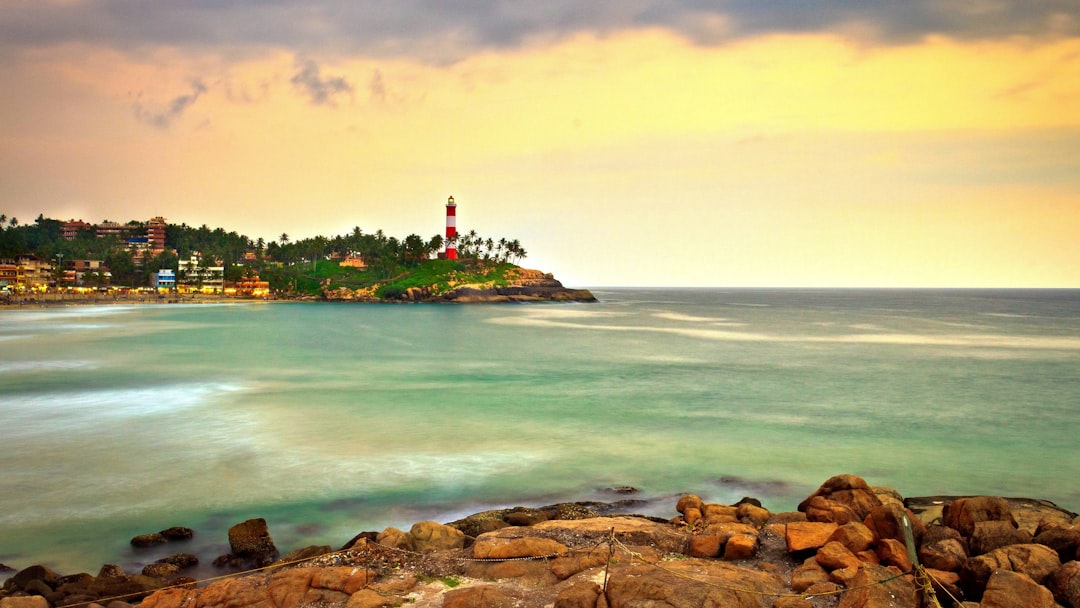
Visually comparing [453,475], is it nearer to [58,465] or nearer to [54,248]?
[58,465]

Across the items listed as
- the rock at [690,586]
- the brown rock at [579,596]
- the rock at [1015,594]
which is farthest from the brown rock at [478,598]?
the rock at [1015,594]

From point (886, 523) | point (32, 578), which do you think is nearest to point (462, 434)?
point (32, 578)

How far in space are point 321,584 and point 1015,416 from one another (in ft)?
96.7

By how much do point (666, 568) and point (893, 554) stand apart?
3.08m

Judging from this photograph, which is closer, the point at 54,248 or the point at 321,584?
the point at 321,584

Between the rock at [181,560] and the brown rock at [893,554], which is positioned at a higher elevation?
the brown rock at [893,554]

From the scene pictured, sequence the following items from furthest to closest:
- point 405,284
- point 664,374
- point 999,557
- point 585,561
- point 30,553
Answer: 1. point 405,284
2. point 664,374
3. point 30,553
4. point 585,561
5. point 999,557

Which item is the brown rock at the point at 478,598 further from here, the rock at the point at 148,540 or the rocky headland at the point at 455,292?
the rocky headland at the point at 455,292

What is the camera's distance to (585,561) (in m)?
9.69

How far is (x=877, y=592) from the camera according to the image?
797 cm

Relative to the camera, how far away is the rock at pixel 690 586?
8148 millimetres

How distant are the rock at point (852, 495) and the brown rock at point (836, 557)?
2.10 m

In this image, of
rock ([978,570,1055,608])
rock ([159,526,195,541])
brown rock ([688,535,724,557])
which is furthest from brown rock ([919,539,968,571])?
rock ([159,526,195,541])

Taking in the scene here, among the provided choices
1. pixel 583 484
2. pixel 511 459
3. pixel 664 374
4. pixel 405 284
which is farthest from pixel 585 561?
pixel 405 284
